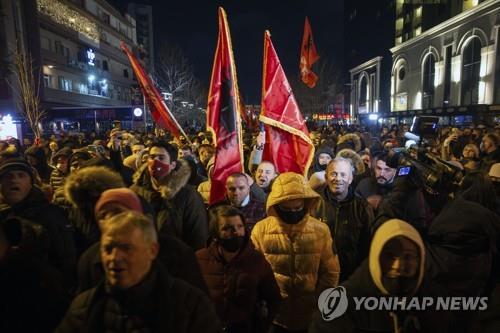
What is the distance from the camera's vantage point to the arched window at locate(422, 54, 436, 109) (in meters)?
46.4

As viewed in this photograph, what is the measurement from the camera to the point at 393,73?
187ft

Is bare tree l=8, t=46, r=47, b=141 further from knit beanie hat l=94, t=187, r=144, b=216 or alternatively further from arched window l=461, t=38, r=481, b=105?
arched window l=461, t=38, r=481, b=105

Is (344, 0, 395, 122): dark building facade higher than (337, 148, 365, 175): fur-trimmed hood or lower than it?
higher

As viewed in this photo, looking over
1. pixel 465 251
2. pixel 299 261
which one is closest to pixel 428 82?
pixel 465 251

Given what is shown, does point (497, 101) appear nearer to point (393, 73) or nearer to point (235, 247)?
point (393, 73)

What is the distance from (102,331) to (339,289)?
4.33 ft

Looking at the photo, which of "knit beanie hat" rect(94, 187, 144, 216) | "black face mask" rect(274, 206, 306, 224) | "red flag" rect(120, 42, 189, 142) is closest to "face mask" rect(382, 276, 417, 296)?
"black face mask" rect(274, 206, 306, 224)

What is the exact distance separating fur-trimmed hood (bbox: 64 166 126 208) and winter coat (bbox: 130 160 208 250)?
2.10ft

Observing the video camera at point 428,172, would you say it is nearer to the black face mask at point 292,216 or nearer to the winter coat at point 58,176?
the black face mask at point 292,216

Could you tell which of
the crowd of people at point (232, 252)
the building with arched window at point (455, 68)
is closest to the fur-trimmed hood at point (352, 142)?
the crowd of people at point (232, 252)

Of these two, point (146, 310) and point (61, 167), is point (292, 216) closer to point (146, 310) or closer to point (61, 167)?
point (146, 310)

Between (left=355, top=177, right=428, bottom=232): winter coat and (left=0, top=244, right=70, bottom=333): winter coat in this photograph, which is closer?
(left=0, top=244, right=70, bottom=333): winter coat

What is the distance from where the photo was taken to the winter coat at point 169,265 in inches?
95.3

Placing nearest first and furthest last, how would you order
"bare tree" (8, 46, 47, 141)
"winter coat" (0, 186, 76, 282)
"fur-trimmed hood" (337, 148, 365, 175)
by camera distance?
"winter coat" (0, 186, 76, 282)
"fur-trimmed hood" (337, 148, 365, 175)
"bare tree" (8, 46, 47, 141)
